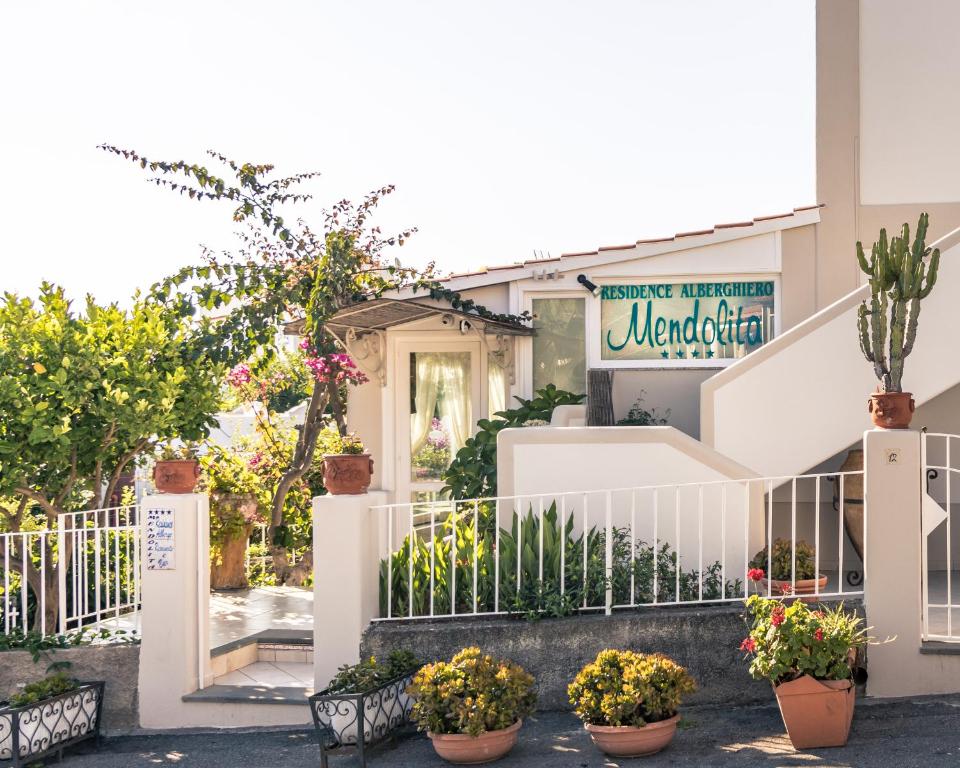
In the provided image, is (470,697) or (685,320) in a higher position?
(685,320)

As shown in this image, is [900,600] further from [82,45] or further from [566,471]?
[82,45]

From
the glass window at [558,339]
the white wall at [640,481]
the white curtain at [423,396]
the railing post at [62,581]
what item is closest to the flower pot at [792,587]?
the white wall at [640,481]

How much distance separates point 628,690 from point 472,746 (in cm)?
101

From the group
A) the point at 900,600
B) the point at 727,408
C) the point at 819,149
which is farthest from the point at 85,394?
the point at 819,149

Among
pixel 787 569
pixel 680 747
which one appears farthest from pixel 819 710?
pixel 787 569

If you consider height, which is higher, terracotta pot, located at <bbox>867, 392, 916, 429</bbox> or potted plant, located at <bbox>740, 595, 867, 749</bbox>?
terracotta pot, located at <bbox>867, 392, 916, 429</bbox>

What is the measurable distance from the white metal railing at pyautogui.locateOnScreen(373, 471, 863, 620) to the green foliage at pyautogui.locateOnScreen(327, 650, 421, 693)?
1.43 ft

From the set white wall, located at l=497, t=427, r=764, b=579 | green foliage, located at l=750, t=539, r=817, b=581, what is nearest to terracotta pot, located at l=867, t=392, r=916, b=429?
white wall, located at l=497, t=427, r=764, b=579

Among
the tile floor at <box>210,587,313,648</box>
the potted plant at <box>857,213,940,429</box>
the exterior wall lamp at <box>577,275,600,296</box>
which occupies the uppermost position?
the exterior wall lamp at <box>577,275,600,296</box>

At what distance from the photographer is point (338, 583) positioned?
24.1ft

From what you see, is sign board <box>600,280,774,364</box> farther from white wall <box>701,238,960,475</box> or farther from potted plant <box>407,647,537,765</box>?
potted plant <box>407,647,537,765</box>

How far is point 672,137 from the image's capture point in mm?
16234

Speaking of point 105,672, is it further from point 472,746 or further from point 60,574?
point 472,746

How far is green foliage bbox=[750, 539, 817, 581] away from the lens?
25.6 ft
